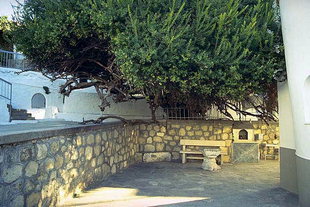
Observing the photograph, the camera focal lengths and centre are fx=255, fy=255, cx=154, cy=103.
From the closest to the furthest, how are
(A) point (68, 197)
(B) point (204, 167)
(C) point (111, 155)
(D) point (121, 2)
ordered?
1. (D) point (121, 2)
2. (A) point (68, 197)
3. (C) point (111, 155)
4. (B) point (204, 167)

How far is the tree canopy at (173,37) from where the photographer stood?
4.81 m

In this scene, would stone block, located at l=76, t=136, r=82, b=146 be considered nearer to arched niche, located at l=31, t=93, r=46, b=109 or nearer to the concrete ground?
the concrete ground

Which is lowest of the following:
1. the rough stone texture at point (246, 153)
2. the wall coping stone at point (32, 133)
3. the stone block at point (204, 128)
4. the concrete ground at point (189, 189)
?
the concrete ground at point (189, 189)

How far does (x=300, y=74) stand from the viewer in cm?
459

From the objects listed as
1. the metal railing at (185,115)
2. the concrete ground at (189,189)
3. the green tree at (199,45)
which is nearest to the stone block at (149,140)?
the metal railing at (185,115)

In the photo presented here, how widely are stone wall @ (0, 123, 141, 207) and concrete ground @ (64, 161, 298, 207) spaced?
360 mm

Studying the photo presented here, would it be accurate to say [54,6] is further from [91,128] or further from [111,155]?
[111,155]

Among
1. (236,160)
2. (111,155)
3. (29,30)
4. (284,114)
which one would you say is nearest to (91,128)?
(111,155)

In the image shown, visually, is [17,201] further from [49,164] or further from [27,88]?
[27,88]

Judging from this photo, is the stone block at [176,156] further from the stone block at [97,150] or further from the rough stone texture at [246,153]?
the stone block at [97,150]

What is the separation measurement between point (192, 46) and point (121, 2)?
159cm

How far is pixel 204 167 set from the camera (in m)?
8.52

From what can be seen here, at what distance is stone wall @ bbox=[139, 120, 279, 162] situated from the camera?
10.1 metres

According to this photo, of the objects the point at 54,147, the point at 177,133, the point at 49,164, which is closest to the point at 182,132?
the point at 177,133
